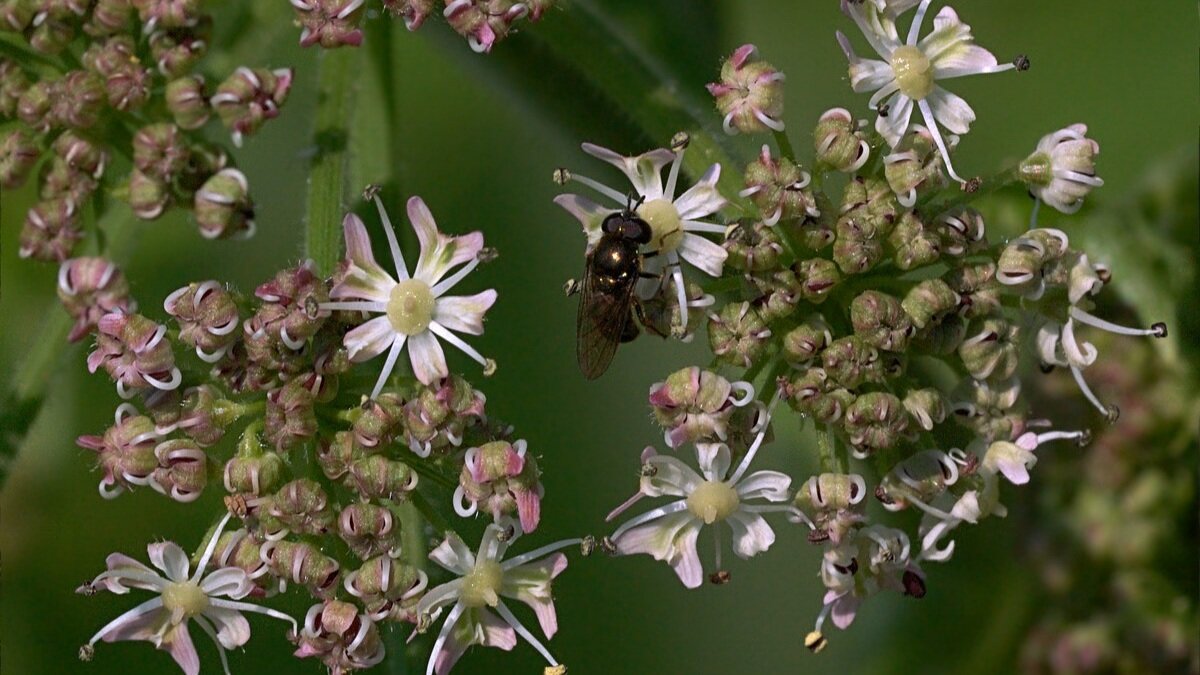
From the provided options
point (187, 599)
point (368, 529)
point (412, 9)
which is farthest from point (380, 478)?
point (412, 9)

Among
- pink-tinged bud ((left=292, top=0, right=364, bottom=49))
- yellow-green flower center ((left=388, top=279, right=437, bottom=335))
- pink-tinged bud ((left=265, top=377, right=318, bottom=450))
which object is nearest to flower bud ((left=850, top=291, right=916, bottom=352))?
yellow-green flower center ((left=388, top=279, right=437, bottom=335))

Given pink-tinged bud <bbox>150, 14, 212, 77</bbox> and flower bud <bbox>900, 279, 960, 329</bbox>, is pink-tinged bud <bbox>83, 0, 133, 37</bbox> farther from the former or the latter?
flower bud <bbox>900, 279, 960, 329</bbox>

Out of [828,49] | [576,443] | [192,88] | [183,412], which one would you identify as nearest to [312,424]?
[183,412]

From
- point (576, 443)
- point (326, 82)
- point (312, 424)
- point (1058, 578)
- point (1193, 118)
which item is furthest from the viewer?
point (576, 443)

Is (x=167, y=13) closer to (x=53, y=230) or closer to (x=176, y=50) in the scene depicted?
(x=176, y=50)

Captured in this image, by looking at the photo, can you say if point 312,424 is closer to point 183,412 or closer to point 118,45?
point 183,412
